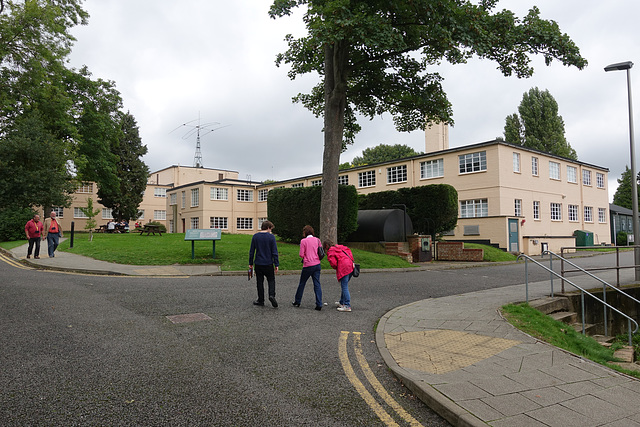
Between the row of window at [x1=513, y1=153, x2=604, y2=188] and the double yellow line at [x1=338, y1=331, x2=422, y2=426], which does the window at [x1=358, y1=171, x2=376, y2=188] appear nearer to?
the row of window at [x1=513, y1=153, x2=604, y2=188]

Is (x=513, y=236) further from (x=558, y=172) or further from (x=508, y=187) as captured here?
(x=558, y=172)

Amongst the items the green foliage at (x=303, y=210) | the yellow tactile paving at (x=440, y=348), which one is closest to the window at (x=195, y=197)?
the green foliage at (x=303, y=210)

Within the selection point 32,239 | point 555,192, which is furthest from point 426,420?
point 555,192

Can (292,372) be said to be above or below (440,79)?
below

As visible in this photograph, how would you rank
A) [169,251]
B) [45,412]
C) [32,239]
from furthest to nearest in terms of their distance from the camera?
[169,251], [32,239], [45,412]

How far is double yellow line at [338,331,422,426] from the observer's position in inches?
135

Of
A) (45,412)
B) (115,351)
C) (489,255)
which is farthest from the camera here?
(489,255)

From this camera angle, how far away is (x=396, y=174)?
113ft

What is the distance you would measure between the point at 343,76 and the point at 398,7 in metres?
3.15

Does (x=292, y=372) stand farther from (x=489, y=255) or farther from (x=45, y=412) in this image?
(x=489, y=255)

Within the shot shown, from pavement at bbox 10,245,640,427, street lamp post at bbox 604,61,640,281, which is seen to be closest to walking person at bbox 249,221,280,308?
pavement at bbox 10,245,640,427

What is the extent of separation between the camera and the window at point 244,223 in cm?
4891

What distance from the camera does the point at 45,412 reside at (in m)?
3.27

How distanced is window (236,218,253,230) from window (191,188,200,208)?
5.14 m
